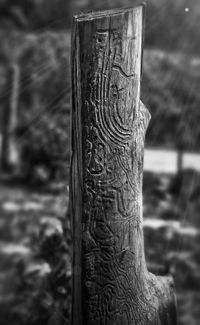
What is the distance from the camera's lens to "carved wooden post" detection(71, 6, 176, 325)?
1.25 meters

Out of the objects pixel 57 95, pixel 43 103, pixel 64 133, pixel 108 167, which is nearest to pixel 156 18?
pixel 57 95

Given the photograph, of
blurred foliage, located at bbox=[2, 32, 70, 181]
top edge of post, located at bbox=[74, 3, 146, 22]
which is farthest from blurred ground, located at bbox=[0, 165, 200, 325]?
top edge of post, located at bbox=[74, 3, 146, 22]

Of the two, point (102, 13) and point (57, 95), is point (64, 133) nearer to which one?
point (57, 95)

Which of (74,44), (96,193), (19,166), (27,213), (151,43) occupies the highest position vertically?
(151,43)

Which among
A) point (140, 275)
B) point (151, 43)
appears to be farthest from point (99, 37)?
point (151, 43)

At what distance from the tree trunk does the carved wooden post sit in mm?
4658

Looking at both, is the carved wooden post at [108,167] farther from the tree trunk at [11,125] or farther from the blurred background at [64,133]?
the tree trunk at [11,125]

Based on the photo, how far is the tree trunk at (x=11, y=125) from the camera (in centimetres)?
585

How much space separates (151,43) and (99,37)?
4046mm

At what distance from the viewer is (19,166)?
6.12 metres

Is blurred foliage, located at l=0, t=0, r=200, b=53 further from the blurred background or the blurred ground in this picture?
the blurred ground

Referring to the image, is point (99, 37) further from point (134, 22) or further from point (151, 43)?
point (151, 43)

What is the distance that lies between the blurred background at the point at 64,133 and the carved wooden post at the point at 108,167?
7.15 ft

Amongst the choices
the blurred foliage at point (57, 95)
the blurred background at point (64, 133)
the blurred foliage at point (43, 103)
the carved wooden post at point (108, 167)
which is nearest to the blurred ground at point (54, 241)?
the blurred background at point (64, 133)
